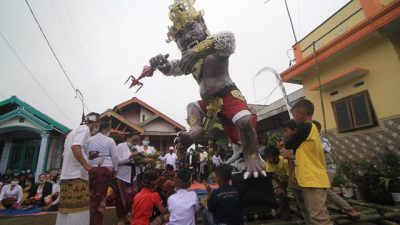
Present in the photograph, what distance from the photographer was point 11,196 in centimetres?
699

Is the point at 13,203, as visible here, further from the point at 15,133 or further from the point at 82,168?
the point at 15,133

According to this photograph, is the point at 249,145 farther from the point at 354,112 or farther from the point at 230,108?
the point at 354,112

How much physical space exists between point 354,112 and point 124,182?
6.57 meters

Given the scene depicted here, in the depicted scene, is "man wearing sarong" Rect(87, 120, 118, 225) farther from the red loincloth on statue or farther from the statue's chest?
the statue's chest

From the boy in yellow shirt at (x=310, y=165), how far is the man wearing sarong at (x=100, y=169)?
105 inches

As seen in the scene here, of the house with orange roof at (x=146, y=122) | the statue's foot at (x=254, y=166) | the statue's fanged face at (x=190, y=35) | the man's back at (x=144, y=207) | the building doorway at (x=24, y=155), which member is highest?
the house with orange roof at (x=146, y=122)

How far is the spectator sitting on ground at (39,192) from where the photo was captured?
7.27 meters

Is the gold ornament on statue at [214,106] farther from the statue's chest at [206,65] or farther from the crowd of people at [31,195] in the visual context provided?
the crowd of people at [31,195]

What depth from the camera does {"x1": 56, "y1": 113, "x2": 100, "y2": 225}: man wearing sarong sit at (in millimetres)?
2723

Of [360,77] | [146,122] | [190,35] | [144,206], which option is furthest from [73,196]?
Answer: [146,122]

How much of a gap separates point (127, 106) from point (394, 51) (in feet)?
48.1

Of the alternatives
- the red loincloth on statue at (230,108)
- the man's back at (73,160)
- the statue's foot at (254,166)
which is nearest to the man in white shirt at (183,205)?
the statue's foot at (254,166)

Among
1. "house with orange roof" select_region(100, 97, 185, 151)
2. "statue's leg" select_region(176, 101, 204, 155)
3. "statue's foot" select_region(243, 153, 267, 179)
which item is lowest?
"statue's foot" select_region(243, 153, 267, 179)

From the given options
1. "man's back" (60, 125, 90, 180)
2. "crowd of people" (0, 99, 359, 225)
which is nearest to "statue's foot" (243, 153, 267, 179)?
"crowd of people" (0, 99, 359, 225)
